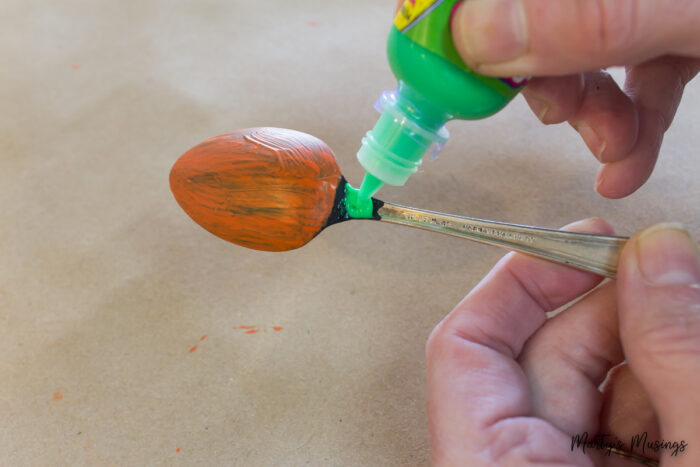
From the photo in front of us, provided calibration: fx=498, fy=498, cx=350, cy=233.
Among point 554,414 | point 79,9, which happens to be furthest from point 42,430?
point 79,9

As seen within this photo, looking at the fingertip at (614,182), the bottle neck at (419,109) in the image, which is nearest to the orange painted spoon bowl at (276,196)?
the bottle neck at (419,109)

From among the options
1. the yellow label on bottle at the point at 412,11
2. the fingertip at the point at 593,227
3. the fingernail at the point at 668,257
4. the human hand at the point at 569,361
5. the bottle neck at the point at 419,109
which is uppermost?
the yellow label on bottle at the point at 412,11

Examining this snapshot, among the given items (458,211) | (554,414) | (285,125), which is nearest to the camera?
(554,414)

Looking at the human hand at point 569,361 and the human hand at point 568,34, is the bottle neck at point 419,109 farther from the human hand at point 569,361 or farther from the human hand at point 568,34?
the human hand at point 569,361

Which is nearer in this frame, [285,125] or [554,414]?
[554,414]

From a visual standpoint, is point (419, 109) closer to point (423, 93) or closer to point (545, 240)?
point (423, 93)

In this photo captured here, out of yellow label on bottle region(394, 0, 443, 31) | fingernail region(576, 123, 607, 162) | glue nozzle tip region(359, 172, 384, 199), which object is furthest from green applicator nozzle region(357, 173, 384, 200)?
fingernail region(576, 123, 607, 162)

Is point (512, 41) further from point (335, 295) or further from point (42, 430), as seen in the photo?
point (42, 430)

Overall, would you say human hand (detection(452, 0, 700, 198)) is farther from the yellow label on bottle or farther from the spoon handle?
the spoon handle
